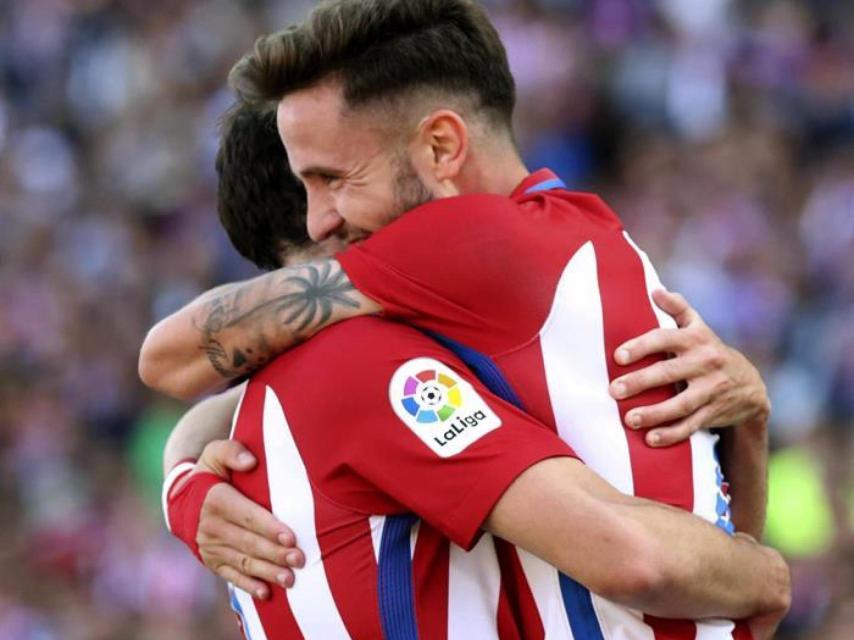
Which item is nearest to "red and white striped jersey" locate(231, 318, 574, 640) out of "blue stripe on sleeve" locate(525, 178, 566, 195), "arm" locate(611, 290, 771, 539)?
"arm" locate(611, 290, 771, 539)

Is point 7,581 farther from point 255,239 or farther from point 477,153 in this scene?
point 477,153

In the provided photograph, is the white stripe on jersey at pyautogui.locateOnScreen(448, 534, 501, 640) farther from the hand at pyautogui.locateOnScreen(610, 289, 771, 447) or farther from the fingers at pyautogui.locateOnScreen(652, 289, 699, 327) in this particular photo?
the fingers at pyautogui.locateOnScreen(652, 289, 699, 327)

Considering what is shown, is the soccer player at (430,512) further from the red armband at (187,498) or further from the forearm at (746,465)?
the forearm at (746,465)

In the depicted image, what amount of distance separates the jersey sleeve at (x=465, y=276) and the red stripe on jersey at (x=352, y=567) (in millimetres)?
372

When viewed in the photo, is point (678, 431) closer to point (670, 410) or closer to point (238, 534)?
point (670, 410)

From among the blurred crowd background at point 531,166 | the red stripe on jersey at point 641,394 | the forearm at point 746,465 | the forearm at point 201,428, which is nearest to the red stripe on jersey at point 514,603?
the red stripe on jersey at point 641,394

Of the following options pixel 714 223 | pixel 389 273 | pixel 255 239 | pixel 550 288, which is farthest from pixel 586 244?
pixel 714 223

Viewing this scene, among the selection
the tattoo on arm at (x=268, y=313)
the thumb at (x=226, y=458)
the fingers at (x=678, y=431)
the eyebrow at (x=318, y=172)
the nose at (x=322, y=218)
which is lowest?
the fingers at (x=678, y=431)

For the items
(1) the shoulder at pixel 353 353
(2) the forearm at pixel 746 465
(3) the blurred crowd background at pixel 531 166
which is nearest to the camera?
A: (1) the shoulder at pixel 353 353

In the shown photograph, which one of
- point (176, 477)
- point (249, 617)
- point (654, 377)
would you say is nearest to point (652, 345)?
point (654, 377)

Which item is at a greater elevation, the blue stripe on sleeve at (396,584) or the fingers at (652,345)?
the fingers at (652,345)

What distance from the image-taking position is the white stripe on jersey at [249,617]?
3186mm

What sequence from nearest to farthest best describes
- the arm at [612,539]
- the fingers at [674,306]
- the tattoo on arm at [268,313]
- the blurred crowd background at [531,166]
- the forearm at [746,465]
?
the arm at [612,539] → the tattoo on arm at [268,313] → the fingers at [674,306] → the forearm at [746,465] → the blurred crowd background at [531,166]

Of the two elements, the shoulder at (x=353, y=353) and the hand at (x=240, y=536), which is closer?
the shoulder at (x=353, y=353)
